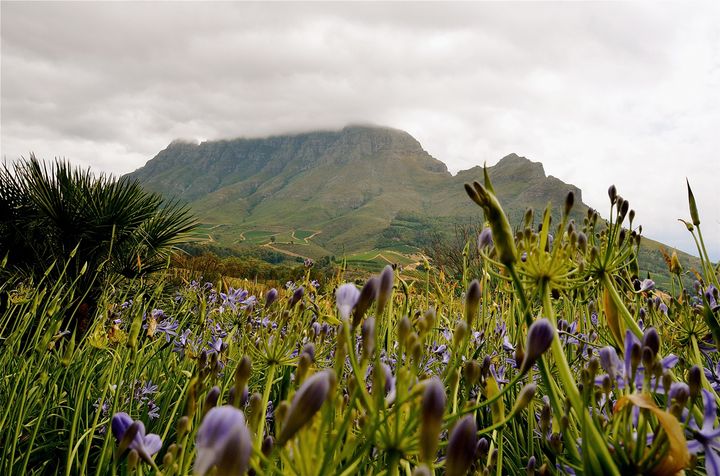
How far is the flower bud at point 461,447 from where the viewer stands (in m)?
0.71

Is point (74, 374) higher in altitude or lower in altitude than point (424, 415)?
lower

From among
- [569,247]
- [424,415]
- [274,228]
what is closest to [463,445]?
[424,415]

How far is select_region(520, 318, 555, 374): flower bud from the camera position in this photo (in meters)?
0.86

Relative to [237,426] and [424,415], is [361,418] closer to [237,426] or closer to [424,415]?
[424,415]

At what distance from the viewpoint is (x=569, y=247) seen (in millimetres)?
1252

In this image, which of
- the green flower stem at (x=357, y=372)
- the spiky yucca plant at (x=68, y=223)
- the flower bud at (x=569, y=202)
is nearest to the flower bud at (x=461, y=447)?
the green flower stem at (x=357, y=372)

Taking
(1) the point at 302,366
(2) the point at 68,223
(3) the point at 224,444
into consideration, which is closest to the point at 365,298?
(1) the point at 302,366

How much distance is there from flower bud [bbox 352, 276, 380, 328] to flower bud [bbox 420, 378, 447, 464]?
25cm

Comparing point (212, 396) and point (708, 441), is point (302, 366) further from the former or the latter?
point (708, 441)

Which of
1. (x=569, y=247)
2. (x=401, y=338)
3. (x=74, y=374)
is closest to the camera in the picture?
(x=401, y=338)

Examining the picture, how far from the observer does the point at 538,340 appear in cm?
87

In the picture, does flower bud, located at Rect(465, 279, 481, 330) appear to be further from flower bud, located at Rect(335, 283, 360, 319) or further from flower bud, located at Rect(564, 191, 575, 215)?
flower bud, located at Rect(564, 191, 575, 215)

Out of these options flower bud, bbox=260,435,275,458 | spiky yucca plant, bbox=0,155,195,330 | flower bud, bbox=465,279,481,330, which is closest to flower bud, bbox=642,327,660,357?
flower bud, bbox=465,279,481,330

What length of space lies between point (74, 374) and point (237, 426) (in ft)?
9.88
